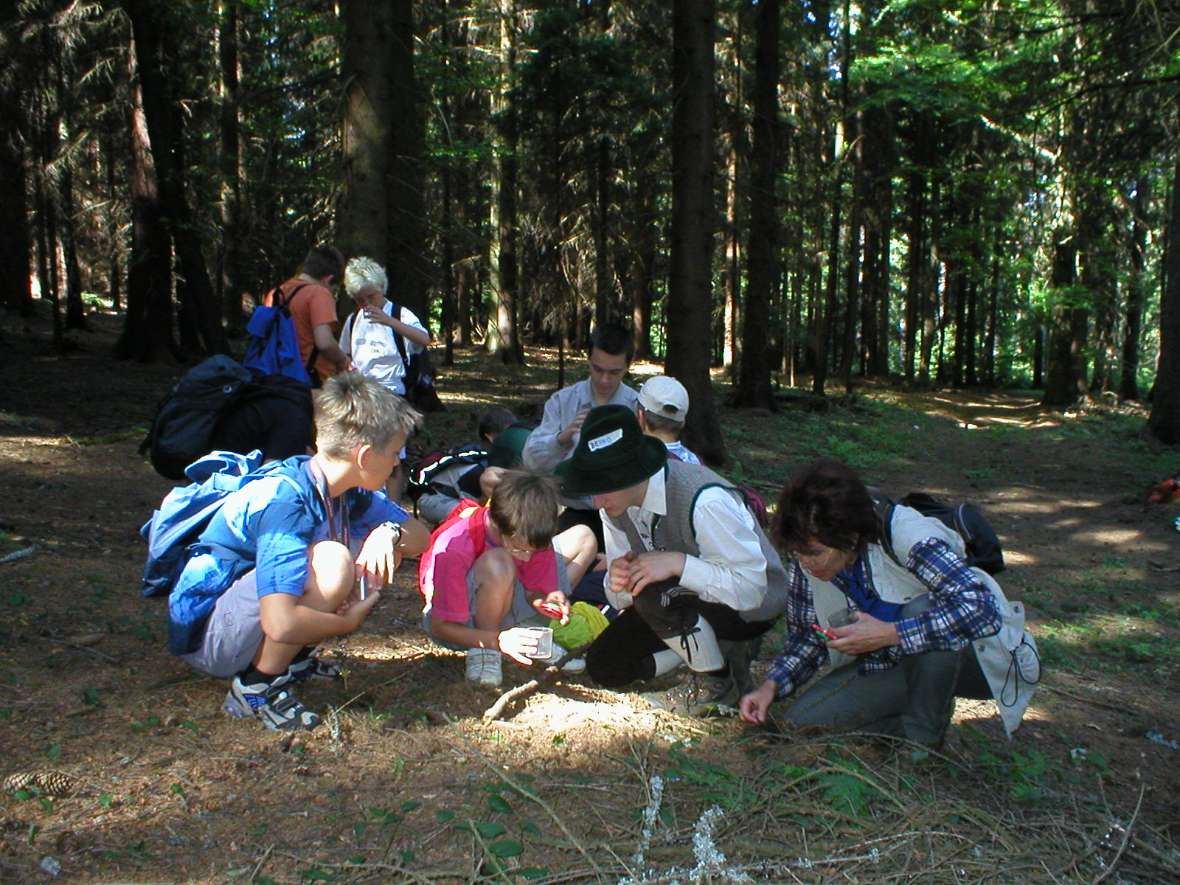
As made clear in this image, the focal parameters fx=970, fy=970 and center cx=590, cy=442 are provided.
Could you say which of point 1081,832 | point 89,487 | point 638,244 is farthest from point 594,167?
point 1081,832

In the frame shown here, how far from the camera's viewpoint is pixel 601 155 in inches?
626

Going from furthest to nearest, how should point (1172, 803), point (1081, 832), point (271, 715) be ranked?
point (1172, 803)
point (271, 715)
point (1081, 832)

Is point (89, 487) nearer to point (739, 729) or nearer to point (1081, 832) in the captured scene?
point (739, 729)

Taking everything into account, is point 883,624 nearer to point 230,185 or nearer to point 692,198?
point 692,198

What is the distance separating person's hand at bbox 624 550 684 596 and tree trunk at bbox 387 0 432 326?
26.1 ft

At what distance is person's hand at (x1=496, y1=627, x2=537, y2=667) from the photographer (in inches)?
158

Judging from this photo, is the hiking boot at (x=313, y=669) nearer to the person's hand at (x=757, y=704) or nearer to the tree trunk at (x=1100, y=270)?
the person's hand at (x=757, y=704)

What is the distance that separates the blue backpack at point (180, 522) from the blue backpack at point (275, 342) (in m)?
2.39

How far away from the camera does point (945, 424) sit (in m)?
20.3

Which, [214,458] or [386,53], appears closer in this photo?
[214,458]

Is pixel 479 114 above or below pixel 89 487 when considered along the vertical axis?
above

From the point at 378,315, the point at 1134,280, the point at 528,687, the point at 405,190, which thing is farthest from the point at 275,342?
the point at 1134,280

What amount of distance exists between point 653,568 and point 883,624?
831 millimetres

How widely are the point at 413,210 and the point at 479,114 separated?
13582 mm
